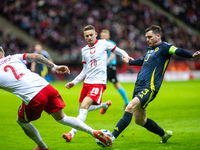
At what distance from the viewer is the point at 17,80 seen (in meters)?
4.18

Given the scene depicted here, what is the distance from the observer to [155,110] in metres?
9.62

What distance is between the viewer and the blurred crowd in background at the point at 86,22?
27267 millimetres

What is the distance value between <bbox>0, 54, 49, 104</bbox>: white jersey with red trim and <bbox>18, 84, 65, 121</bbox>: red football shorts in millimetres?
72

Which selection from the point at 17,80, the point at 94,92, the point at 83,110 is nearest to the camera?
the point at 17,80

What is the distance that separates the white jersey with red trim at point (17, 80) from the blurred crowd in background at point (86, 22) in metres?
21.0

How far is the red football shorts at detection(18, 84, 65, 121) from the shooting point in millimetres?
4215

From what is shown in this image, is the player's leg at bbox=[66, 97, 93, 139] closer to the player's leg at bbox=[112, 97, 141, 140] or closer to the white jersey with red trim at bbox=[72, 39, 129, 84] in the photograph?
the white jersey with red trim at bbox=[72, 39, 129, 84]

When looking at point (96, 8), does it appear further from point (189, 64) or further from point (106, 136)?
point (106, 136)

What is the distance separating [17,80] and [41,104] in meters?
0.48

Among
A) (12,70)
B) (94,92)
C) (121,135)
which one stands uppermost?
(12,70)

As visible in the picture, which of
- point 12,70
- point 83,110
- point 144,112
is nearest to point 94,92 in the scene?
point 83,110

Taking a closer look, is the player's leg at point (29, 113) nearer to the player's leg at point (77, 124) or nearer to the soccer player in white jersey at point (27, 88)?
the soccer player in white jersey at point (27, 88)

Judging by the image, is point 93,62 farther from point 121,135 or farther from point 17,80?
point 17,80

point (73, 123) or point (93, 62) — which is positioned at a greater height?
point (93, 62)
